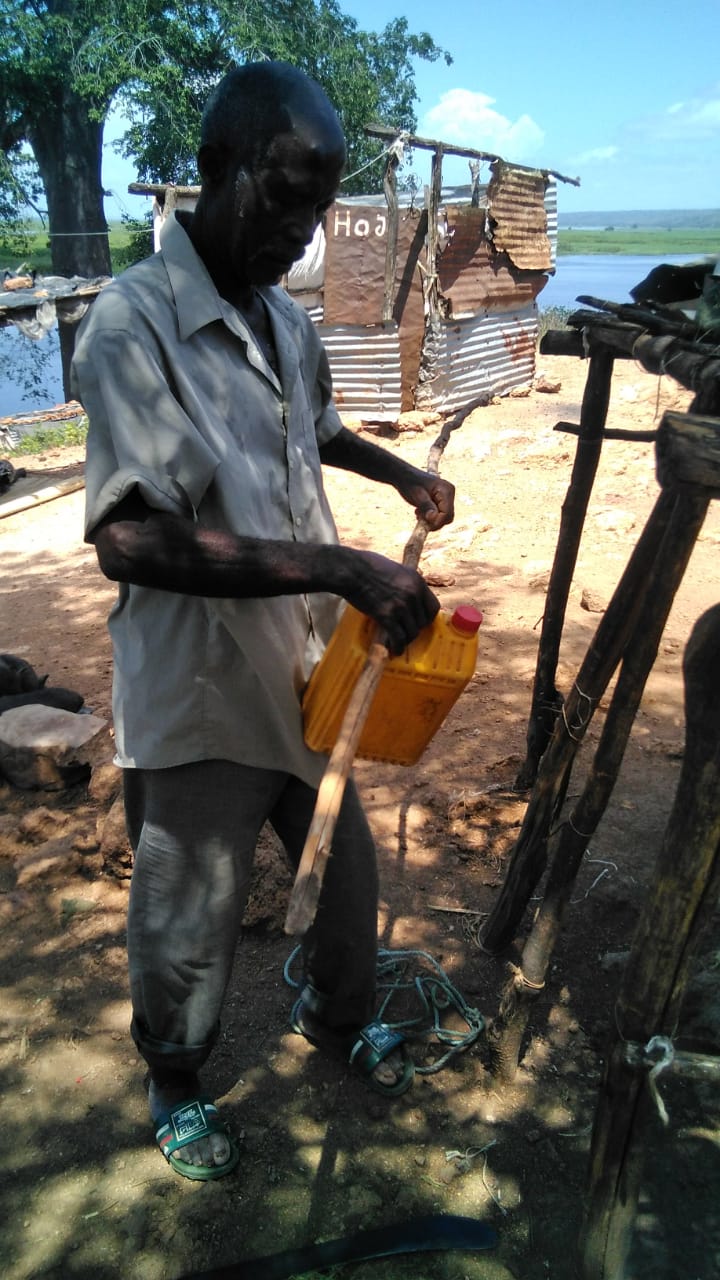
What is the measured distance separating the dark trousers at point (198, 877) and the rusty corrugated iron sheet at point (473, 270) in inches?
339

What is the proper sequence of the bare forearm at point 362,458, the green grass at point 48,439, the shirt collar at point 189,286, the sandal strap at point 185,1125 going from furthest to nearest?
the green grass at point 48,439 < the bare forearm at point 362,458 < the sandal strap at point 185,1125 < the shirt collar at point 189,286

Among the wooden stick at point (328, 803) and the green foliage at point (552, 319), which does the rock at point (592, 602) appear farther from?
the green foliage at point (552, 319)

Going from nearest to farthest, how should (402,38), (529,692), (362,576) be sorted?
(362,576), (529,692), (402,38)

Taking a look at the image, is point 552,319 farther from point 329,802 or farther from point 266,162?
point 329,802

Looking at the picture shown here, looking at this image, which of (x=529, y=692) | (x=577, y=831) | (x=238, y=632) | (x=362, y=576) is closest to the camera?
(x=362, y=576)

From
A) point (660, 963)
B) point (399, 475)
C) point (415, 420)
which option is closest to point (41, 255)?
point (415, 420)

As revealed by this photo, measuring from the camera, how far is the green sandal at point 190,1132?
199 centimetres

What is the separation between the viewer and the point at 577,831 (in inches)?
85.1

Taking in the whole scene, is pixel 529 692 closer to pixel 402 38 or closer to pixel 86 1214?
pixel 86 1214

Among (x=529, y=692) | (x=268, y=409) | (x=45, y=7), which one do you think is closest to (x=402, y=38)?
(x=45, y=7)

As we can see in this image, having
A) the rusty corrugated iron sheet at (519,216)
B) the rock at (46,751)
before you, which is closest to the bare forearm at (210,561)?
the rock at (46,751)

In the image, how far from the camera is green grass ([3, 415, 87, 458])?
10469 mm

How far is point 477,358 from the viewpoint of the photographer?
1055cm

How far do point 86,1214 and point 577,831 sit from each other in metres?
1.38
